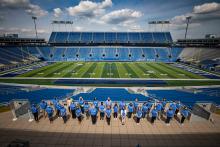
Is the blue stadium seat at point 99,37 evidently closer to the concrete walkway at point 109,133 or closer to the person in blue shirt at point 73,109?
the person in blue shirt at point 73,109

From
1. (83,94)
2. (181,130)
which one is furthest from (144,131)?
(83,94)

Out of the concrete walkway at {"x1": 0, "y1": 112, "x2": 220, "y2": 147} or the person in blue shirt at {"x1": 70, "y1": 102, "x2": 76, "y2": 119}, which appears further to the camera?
the person in blue shirt at {"x1": 70, "y1": 102, "x2": 76, "y2": 119}

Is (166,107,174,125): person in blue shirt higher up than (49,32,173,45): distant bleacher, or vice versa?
(49,32,173,45): distant bleacher

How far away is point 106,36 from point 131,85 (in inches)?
1945

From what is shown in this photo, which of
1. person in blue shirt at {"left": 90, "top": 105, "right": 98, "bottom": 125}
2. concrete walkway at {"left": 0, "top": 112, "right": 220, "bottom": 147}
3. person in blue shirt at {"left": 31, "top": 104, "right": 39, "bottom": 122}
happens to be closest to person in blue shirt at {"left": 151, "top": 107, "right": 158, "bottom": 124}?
concrete walkway at {"left": 0, "top": 112, "right": 220, "bottom": 147}

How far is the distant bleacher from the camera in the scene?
65750 millimetres

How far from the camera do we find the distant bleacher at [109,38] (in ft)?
216

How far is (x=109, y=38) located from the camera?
222 feet

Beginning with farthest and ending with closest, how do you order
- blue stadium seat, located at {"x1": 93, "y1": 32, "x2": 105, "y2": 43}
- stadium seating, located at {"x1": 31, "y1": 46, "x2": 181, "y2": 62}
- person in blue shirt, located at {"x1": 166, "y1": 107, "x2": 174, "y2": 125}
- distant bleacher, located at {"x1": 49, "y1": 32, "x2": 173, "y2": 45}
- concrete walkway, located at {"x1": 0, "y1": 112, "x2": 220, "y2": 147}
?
blue stadium seat, located at {"x1": 93, "y1": 32, "x2": 105, "y2": 43}, distant bleacher, located at {"x1": 49, "y1": 32, "x2": 173, "y2": 45}, stadium seating, located at {"x1": 31, "y1": 46, "x2": 181, "y2": 62}, person in blue shirt, located at {"x1": 166, "y1": 107, "x2": 174, "y2": 125}, concrete walkway, located at {"x1": 0, "y1": 112, "x2": 220, "y2": 147}

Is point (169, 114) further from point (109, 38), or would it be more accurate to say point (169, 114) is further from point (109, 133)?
point (109, 38)

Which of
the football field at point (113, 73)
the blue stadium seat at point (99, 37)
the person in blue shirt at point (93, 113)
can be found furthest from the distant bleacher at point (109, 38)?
the person in blue shirt at point (93, 113)

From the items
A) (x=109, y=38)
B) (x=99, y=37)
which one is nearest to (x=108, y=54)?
(x=109, y=38)

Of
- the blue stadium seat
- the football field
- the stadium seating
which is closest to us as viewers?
the football field

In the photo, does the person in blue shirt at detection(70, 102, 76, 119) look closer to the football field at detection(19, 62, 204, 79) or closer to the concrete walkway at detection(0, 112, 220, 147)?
the concrete walkway at detection(0, 112, 220, 147)
